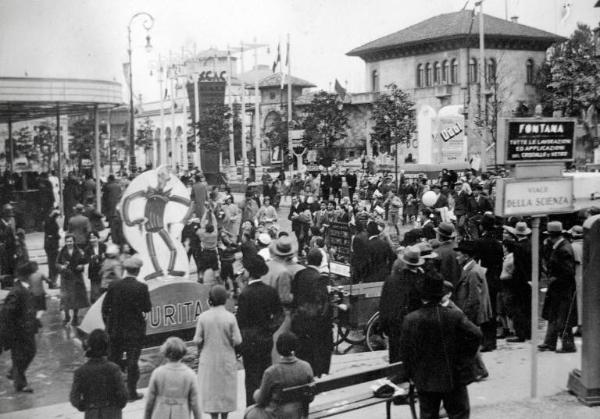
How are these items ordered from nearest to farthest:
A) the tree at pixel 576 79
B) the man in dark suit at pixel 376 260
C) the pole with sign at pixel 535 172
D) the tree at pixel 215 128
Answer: the pole with sign at pixel 535 172, the man in dark suit at pixel 376 260, the tree at pixel 576 79, the tree at pixel 215 128

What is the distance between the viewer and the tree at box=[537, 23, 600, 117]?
1214 inches

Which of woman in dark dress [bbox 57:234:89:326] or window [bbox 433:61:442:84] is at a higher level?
window [bbox 433:61:442:84]

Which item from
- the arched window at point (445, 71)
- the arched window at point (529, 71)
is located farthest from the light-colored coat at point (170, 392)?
the arched window at point (445, 71)

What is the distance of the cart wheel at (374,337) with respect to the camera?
1045cm

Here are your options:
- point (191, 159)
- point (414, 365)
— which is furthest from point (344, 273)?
point (191, 159)

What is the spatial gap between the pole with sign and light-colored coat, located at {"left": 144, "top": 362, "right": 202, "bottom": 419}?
12.0ft

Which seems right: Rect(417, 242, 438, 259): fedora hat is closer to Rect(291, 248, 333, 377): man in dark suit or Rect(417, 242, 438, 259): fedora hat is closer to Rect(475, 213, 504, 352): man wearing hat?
Rect(291, 248, 333, 377): man in dark suit

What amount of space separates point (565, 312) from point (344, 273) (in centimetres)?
342

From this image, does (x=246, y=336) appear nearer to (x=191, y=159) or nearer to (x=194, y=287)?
(x=194, y=287)

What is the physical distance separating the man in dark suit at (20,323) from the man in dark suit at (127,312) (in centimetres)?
93

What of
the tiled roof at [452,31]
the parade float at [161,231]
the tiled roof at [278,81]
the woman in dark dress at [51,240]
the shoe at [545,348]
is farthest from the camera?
the tiled roof at [278,81]

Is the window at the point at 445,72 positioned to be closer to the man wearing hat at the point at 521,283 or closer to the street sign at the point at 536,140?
the man wearing hat at the point at 521,283

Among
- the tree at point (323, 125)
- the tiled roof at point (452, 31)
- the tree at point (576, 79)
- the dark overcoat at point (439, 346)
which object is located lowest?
the dark overcoat at point (439, 346)

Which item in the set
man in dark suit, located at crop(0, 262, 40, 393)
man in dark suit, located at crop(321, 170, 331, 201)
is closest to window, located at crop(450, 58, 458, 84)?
man in dark suit, located at crop(321, 170, 331, 201)
